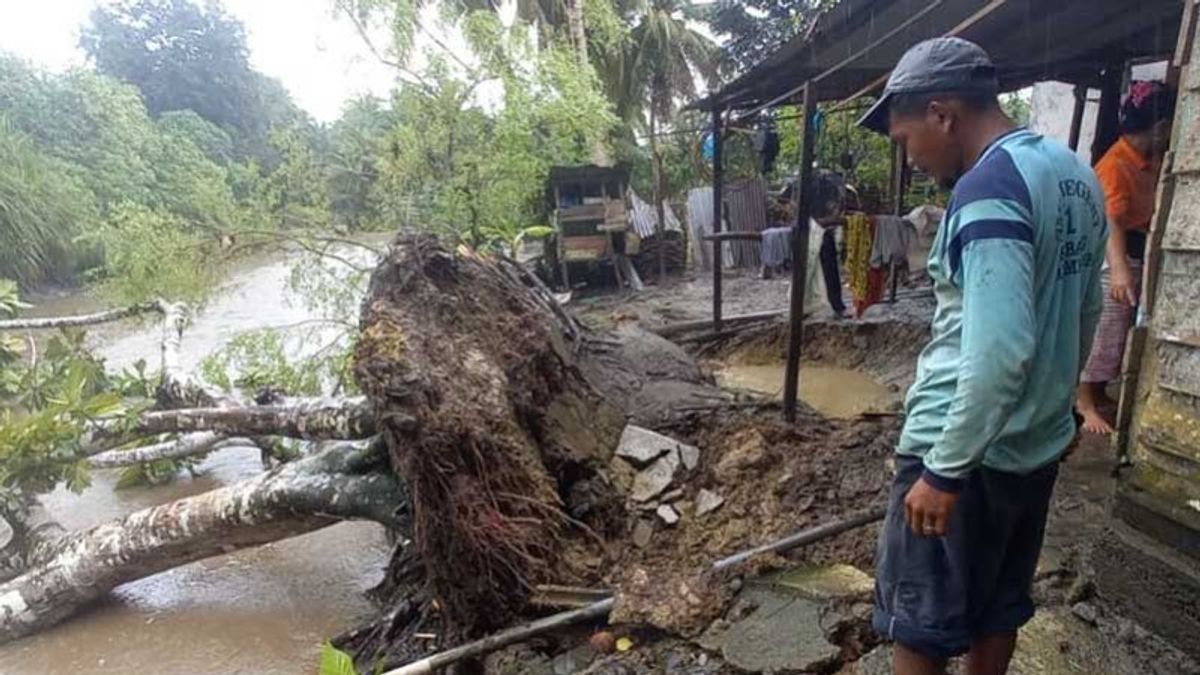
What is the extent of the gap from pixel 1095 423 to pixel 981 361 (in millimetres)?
2790

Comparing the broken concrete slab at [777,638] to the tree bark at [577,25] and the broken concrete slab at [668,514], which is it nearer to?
the broken concrete slab at [668,514]

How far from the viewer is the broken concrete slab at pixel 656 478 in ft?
11.8

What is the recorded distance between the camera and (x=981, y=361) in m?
1.24

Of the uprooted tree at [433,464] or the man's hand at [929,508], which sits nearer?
the man's hand at [929,508]

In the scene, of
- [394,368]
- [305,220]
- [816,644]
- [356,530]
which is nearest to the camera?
[816,644]

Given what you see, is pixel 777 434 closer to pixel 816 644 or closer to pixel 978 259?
pixel 816 644

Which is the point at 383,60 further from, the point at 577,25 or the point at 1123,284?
the point at 1123,284

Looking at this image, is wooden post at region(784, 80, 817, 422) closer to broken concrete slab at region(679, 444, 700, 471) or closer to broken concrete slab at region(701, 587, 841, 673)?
broken concrete slab at region(679, 444, 700, 471)

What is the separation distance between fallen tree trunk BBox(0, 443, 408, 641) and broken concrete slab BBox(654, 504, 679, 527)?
135cm

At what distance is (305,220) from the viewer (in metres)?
8.59

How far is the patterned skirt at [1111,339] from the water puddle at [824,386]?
1.71 metres

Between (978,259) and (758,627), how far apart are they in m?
1.75

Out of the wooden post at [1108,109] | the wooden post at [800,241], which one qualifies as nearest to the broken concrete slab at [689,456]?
the wooden post at [800,241]

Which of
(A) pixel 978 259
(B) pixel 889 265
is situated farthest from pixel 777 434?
(B) pixel 889 265
